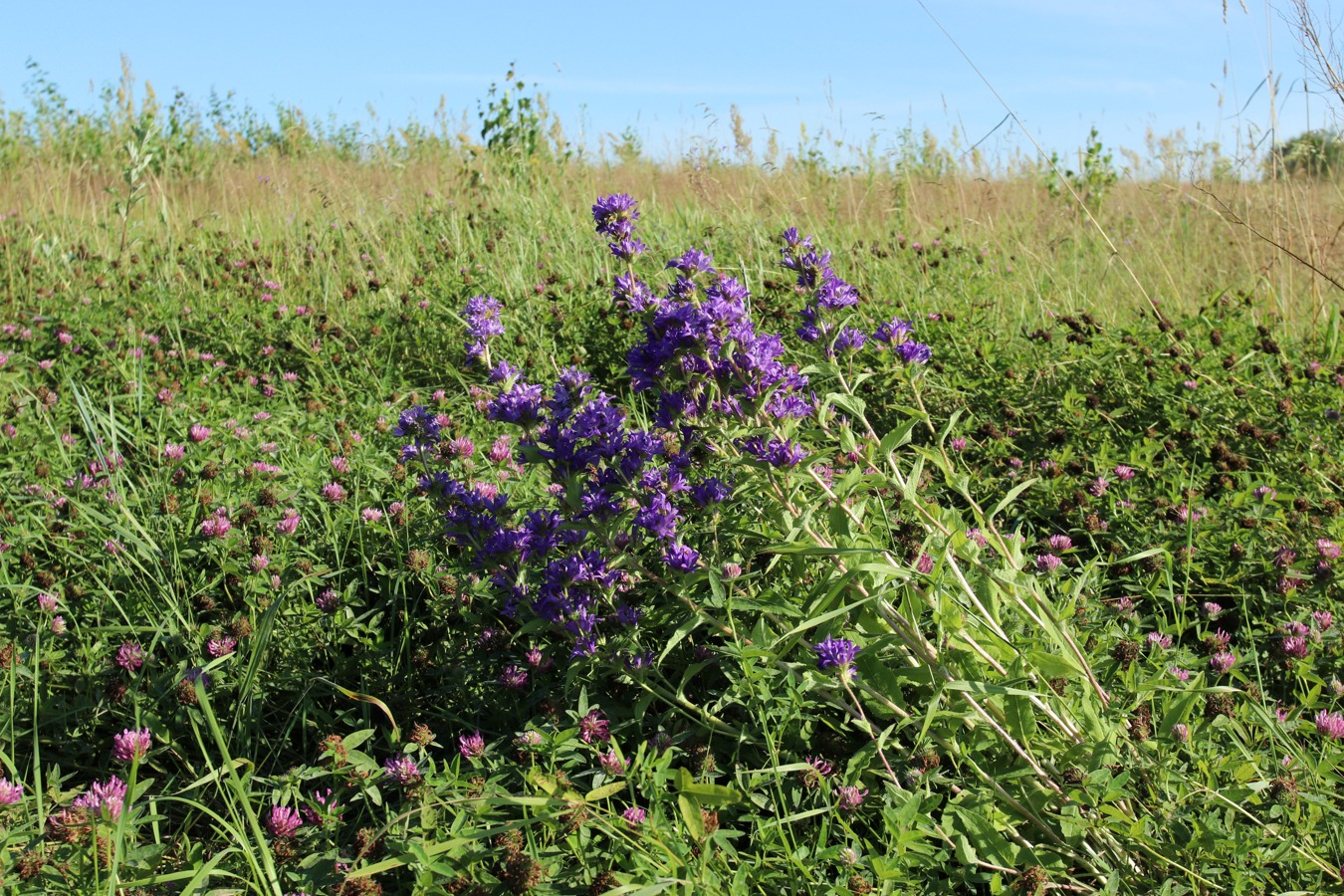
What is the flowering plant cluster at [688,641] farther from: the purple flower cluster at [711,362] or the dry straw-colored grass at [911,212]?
the dry straw-colored grass at [911,212]

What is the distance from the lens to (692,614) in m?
1.82

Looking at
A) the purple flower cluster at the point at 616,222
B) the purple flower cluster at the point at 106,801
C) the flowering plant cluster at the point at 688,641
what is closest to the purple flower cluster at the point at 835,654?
the flowering plant cluster at the point at 688,641

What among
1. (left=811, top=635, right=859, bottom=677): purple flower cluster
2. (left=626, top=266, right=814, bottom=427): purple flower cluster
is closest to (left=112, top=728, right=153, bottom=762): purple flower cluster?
(left=626, top=266, right=814, bottom=427): purple flower cluster

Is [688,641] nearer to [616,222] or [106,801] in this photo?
[616,222]

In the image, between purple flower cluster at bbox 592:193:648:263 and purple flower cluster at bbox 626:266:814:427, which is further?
purple flower cluster at bbox 592:193:648:263

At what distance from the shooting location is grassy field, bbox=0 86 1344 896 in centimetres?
161

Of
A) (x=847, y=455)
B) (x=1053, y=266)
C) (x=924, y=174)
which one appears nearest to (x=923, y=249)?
(x=1053, y=266)

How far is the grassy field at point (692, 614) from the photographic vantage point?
1612 mm

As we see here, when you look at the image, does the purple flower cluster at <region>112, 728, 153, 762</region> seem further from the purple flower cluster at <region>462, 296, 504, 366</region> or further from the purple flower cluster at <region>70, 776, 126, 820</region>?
the purple flower cluster at <region>462, 296, 504, 366</region>

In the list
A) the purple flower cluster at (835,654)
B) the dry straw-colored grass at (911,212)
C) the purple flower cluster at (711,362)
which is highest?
the dry straw-colored grass at (911,212)

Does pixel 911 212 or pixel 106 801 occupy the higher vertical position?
pixel 911 212

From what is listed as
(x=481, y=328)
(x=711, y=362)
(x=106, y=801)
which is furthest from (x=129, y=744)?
(x=711, y=362)

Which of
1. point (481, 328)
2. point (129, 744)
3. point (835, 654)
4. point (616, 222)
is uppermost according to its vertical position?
point (616, 222)

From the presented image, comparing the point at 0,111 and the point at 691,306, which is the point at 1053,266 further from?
the point at 0,111
